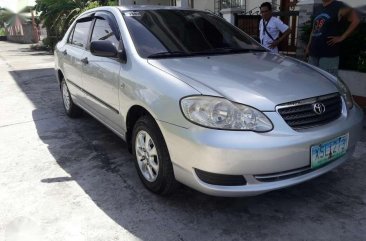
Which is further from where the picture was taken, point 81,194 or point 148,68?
point 81,194

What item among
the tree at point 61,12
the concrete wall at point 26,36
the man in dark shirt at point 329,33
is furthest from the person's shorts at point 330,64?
the concrete wall at point 26,36

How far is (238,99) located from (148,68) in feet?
2.86

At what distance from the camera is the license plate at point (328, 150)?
2.64m

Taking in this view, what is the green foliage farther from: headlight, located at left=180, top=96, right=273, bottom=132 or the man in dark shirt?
headlight, located at left=180, top=96, right=273, bottom=132

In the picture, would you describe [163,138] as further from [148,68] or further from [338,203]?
[338,203]

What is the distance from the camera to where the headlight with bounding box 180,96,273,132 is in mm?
2506

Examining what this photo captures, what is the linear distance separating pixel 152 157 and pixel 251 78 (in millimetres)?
1016

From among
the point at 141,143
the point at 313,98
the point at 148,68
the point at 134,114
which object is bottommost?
the point at 141,143

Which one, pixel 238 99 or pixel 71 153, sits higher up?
pixel 238 99

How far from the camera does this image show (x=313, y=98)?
277 centimetres

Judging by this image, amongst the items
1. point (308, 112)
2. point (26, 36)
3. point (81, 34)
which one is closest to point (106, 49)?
point (81, 34)

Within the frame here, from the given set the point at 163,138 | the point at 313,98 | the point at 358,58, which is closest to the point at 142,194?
the point at 163,138

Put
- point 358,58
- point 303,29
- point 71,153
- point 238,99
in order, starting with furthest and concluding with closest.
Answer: point 303,29 < point 358,58 < point 71,153 < point 238,99

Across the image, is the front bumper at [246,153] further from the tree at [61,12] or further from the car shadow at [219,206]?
the tree at [61,12]
